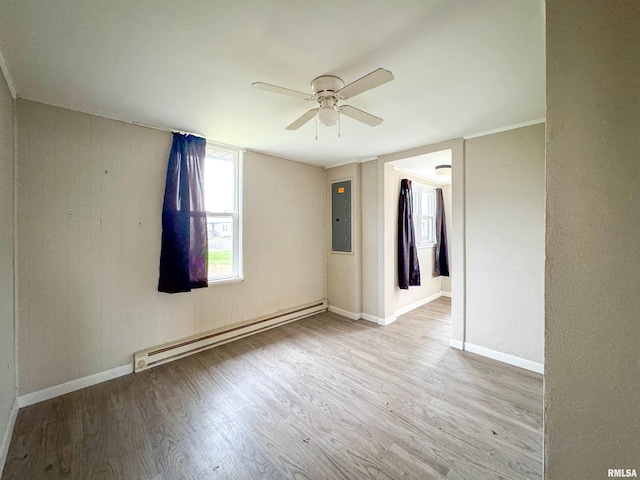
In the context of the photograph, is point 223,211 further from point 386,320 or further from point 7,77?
point 386,320

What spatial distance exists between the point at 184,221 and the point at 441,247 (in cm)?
445

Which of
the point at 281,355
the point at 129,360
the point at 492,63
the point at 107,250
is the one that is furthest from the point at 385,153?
the point at 129,360

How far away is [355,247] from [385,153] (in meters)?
1.43

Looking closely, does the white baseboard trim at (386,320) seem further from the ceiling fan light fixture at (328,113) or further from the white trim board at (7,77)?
the white trim board at (7,77)

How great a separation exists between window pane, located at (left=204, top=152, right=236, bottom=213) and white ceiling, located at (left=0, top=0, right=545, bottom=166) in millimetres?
778

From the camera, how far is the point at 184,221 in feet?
8.89

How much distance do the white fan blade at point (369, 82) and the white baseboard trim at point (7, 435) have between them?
2958 millimetres

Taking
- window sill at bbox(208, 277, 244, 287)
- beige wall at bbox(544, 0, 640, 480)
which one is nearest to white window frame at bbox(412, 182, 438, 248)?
window sill at bbox(208, 277, 244, 287)

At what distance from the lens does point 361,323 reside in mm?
3773

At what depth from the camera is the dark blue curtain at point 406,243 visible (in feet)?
12.9

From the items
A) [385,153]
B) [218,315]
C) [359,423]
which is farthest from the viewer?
[385,153]

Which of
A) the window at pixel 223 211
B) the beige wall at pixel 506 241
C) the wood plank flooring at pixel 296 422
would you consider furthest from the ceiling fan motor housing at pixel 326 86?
the wood plank flooring at pixel 296 422

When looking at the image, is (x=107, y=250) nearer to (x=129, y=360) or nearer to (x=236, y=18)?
(x=129, y=360)

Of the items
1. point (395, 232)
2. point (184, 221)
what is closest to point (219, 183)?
point (184, 221)
